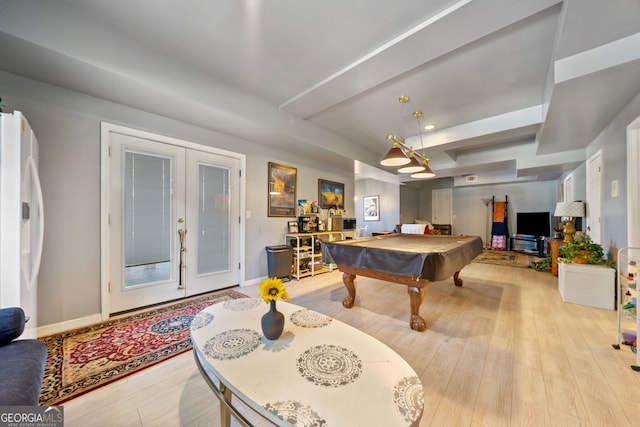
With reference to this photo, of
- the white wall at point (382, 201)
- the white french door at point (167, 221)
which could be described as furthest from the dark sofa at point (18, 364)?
the white wall at point (382, 201)

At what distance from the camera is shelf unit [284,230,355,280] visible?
13.9 feet

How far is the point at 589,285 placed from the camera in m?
2.89

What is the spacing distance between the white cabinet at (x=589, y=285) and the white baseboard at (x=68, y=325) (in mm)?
5725

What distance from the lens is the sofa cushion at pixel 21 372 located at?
84 centimetres

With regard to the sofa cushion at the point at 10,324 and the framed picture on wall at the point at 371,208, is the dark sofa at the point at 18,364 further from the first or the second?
the framed picture on wall at the point at 371,208

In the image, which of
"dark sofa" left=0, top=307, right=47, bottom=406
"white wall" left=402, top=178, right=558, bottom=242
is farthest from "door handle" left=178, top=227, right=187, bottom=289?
"white wall" left=402, top=178, right=558, bottom=242

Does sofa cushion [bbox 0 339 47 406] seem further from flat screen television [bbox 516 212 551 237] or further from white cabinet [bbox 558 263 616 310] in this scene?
flat screen television [bbox 516 212 551 237]

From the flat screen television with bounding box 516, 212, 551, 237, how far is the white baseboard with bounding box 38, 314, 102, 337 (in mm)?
10285

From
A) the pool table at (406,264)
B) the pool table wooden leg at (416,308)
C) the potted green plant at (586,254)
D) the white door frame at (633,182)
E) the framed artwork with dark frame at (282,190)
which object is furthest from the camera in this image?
the framed artwork with dark frame at (282,190)

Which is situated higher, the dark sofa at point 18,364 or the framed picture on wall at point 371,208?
the framed picture on wall at point 371,208

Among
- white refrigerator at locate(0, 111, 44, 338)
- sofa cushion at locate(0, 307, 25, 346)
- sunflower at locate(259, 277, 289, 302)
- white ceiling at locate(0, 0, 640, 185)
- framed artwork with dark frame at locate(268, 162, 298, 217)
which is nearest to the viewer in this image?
sofa cushion at locate(0, 307, 25, 346)

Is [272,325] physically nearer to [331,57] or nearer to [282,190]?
[331,57]

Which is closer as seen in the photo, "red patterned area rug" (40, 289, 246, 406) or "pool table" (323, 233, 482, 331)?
"red patterned area rug" (40, 289, 246, 406)

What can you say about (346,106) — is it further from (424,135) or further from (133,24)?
(133,24)
